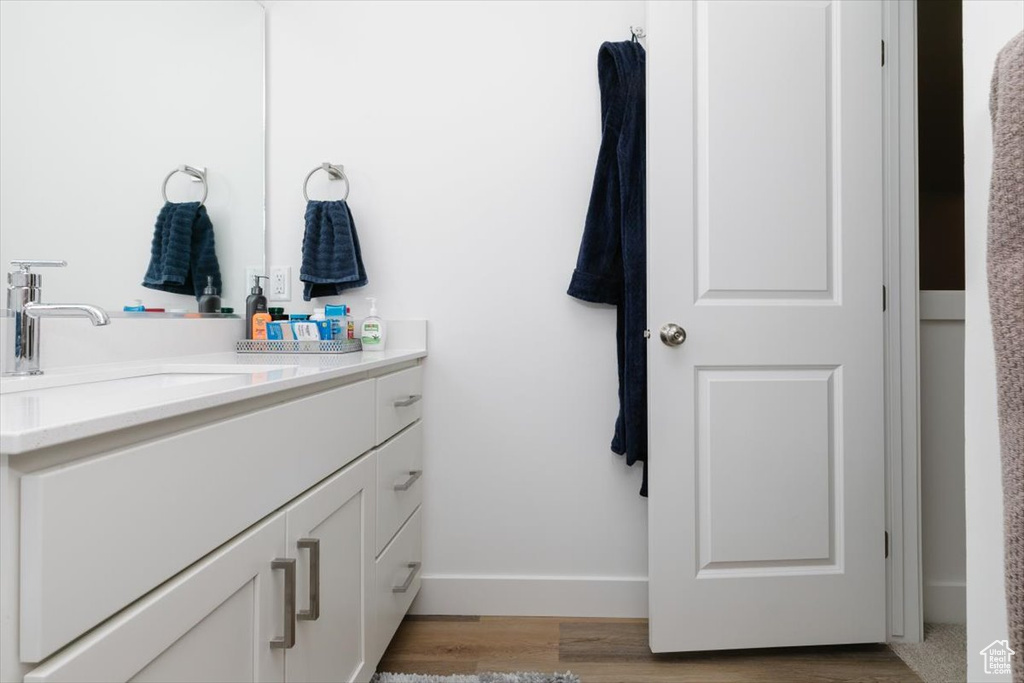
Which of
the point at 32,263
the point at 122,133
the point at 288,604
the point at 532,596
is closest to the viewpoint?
the point at 288,604

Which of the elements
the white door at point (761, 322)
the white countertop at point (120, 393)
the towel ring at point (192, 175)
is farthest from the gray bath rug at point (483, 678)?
the towel ring at point (192, 175)

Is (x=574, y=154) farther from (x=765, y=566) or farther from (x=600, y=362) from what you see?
(x=765, y=566)

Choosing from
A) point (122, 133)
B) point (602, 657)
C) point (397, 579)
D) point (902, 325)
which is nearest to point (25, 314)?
point (122, 133)

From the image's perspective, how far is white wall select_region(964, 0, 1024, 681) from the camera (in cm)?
76

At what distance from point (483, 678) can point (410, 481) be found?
A: 52 cm

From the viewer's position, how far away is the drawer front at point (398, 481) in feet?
4.59

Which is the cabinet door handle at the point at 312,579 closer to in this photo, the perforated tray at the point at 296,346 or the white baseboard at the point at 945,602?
the perforated tray at the point at 296,346

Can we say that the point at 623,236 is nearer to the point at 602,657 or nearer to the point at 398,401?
the point at 398,401

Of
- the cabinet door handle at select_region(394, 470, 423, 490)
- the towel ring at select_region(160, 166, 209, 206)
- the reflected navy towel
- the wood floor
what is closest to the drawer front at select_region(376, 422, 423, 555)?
the cabinet door handle at select_region(394, 470, 423, 490)

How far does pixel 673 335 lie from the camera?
5.19 feet

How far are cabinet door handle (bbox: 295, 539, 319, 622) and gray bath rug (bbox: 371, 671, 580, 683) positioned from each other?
64 cm

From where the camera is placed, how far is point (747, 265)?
5.25 ft

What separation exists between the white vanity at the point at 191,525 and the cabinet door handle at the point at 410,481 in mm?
188

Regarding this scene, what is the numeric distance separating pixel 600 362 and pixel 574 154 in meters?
0.64
